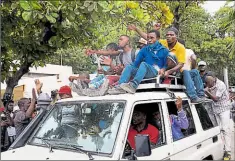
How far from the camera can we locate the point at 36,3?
3.08m

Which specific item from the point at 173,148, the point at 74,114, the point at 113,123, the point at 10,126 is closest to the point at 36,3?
the point at 74,114

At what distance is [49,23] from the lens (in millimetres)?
4879

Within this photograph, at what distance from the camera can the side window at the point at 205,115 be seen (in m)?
4.10

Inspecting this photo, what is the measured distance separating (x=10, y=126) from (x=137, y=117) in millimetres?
2846

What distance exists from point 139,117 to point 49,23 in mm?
2372

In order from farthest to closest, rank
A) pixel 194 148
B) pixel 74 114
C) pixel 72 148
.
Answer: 1. pixel 194 148
2. pixel 74 114
3. pixel 72 148

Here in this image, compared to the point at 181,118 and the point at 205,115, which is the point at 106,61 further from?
the point at 205,115

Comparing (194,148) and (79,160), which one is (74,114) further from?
(194,148)

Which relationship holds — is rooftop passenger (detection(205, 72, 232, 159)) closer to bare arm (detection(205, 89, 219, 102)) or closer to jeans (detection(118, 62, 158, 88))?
bare arm (detection(205, 89, 219, 102))

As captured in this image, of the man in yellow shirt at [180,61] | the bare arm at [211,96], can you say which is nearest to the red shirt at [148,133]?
the man in yellow shirt at [180,61]

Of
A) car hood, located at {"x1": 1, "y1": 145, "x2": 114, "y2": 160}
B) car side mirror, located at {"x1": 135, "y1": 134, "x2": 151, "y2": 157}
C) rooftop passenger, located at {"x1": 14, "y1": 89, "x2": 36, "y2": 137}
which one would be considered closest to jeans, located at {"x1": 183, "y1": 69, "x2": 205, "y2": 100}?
car side mirror, located at {"x1": 135, "y1": 134, "x2": 151, "y2": 157}

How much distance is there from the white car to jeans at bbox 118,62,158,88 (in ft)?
0.48

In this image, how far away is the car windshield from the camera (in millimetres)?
2880

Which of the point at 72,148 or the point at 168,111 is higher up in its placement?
the point at 168,111
